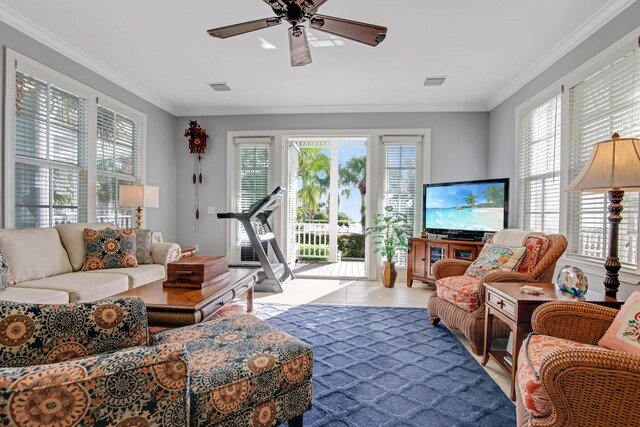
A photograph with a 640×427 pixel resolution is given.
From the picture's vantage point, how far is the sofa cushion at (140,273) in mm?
2836

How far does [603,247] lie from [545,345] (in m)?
1.64

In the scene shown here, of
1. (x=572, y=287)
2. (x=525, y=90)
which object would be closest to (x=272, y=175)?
(x=525, y=90)

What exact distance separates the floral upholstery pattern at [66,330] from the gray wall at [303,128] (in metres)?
3.98

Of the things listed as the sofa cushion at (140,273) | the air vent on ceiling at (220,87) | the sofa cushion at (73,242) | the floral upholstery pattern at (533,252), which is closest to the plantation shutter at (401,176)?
the floral upholstery pattern at (533,252)

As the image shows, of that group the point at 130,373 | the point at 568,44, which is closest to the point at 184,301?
the point at 130,373

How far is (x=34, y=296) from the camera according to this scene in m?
2.03

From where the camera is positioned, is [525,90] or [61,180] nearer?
[61,180]

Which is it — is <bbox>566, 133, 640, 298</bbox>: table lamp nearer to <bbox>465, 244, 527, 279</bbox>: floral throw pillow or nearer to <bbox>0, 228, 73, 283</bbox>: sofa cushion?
<bbox>465, 244, 527, 279</bbox>: floral throw pillow

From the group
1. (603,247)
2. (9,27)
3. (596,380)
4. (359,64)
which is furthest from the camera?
(359,64)

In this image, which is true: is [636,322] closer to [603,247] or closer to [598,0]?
[603,247]

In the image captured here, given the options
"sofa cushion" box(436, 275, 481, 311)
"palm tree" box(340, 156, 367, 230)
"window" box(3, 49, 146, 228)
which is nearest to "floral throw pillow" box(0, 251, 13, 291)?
"window" box(3, 49, 146, 228)

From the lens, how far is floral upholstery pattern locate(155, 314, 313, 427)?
3.46ft

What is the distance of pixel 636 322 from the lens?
47.9 inches

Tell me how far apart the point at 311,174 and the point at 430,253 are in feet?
13.4
